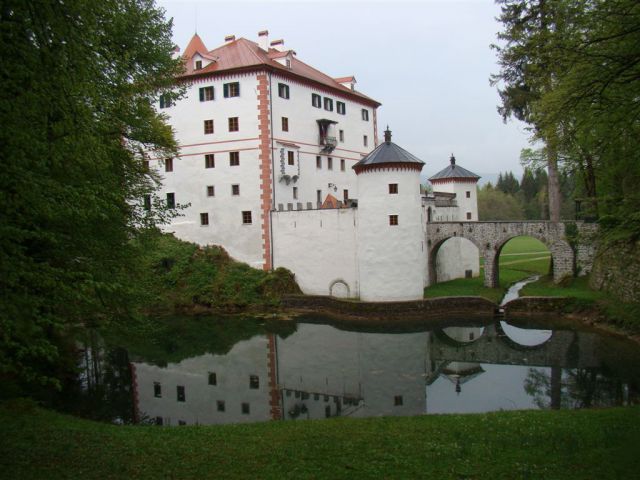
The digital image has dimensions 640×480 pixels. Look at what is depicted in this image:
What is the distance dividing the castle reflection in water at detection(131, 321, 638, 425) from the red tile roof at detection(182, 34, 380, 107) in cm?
1545

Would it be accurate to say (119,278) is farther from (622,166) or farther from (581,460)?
(622,166)

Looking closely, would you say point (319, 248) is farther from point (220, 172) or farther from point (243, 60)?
point (243, 60)

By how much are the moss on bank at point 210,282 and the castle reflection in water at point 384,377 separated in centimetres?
613

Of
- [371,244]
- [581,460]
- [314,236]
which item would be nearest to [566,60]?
[581,460]

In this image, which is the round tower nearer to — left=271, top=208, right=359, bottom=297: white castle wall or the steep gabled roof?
left=271, top=208, right=359, bottom=297: white castle wall

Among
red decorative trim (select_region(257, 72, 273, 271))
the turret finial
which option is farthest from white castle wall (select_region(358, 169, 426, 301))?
red decorative trim (select_region(257, 72, 273, 271))

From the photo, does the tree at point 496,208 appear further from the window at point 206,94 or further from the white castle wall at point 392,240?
the window at point 206,94

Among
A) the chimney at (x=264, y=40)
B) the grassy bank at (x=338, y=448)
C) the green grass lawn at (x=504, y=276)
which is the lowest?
the grassy bank at (x=338, y=448)

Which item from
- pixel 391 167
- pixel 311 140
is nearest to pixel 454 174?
pixel 311 140

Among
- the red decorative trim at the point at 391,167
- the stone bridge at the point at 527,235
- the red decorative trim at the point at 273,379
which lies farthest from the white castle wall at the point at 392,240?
the red decorative trim at the point at 273,379

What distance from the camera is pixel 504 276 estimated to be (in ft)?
110

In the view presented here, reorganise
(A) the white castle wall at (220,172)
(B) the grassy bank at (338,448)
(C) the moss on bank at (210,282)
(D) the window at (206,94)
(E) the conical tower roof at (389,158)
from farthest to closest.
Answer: (D) the window at (206,94) → (A) the white castle wall at (220,172) → (C) the moss on bank at (210,282) → (E) the conical tower roof at (389,158) → (B) the grassy bank at (338,448)

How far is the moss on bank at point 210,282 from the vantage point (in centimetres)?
2741

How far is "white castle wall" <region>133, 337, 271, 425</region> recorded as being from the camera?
540 inches
